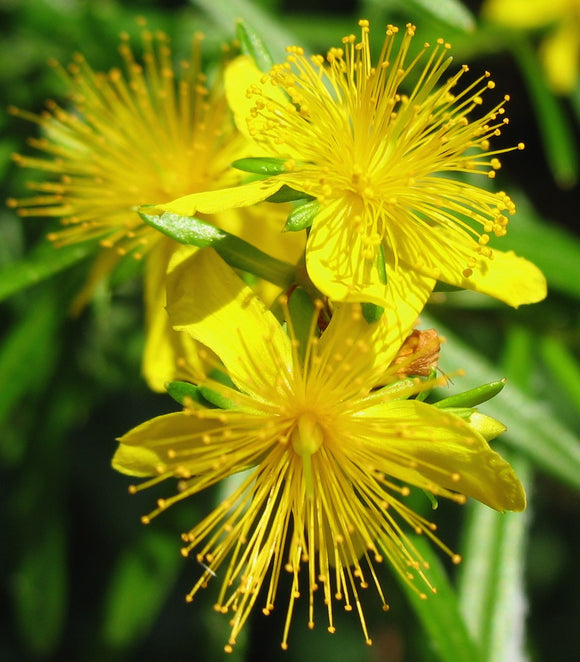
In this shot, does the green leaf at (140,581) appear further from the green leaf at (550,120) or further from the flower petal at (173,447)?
the green leaf at (550,120)

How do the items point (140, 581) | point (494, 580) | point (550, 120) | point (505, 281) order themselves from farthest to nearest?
1. point (550, 120)
2. point (140, 581)
3. point (494, 580)
4. point (505, 281)

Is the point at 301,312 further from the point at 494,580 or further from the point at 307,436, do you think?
the point at 494,580

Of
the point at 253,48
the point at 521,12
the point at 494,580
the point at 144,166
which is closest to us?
the point at 253,48

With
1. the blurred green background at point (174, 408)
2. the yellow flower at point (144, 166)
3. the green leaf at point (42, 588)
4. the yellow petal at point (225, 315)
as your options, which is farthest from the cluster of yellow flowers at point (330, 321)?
the green leaf at point (42, 588)

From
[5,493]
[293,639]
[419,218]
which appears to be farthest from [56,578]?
[419,218]

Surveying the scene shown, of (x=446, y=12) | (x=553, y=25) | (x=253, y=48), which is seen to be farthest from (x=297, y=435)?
(x=553, y=25)

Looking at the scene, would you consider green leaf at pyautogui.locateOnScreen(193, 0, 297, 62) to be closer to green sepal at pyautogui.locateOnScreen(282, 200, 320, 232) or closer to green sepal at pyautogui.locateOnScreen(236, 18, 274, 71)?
green sepal at pyautogui.locateOnScreen(236, 18, 274, 71)

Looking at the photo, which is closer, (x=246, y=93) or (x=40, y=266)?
(x=246, y=93)
